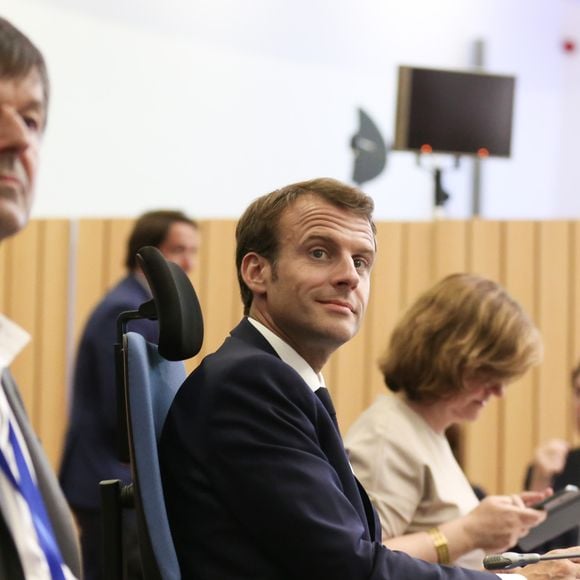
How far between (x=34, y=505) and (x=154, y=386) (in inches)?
28.4

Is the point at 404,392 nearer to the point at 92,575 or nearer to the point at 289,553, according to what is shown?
the point at 289,553

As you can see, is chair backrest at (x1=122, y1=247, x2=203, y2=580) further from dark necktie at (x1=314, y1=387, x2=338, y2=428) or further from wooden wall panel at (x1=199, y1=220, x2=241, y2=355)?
wooden wall panel at (x1=199, y1=220, x2=241, y2=355)

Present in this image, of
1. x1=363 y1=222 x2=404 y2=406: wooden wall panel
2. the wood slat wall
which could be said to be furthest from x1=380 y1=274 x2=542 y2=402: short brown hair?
x1=363 y1=222 x2=404 y2=406: wooden wall panel

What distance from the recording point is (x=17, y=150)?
1.05 meters

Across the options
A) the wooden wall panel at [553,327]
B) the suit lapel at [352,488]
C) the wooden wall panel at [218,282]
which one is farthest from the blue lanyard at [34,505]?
the wooden wall panel at [218,282]

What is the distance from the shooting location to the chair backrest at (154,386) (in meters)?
1.59

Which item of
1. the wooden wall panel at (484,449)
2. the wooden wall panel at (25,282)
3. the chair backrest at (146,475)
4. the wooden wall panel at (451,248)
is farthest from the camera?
the wooden wall panel at (25,282)

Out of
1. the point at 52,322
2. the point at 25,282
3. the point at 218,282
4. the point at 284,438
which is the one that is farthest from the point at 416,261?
the point at 284,438

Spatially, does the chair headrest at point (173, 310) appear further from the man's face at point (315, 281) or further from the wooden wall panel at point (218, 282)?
the wooden wall panel at point (218, 282)

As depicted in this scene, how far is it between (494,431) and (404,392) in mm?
1753

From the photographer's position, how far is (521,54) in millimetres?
7434

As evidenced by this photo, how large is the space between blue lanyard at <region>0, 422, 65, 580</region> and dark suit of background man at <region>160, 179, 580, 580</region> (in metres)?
0.55

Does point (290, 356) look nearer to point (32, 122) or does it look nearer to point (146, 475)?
point (146, 475)

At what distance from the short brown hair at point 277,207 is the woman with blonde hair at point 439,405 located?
0.58 m
